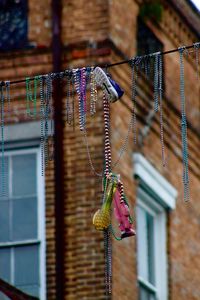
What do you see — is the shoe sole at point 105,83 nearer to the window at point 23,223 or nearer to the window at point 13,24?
the window at point 23,223

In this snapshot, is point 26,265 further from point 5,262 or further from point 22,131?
point 22,131

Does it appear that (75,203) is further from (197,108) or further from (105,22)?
(197,108)

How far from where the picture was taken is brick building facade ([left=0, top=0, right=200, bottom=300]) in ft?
81.1

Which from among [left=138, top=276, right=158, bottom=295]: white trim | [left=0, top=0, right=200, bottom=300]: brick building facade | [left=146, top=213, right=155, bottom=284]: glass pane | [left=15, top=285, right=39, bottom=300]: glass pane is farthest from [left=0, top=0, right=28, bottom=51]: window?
[left=138, top=276, right=158, bottom=295]: white trim

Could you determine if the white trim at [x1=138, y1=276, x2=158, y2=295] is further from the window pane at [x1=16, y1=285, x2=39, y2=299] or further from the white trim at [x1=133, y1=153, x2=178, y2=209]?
the window pane at [x1=16, y1=285, x2=39, y2=299]

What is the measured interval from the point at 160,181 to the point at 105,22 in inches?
92.1

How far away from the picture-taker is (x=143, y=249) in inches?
1044

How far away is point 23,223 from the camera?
25328 mm

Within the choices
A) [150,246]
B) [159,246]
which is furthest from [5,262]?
[159,246]

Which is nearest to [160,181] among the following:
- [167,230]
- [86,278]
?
[167,230]

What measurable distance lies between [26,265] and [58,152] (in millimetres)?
1445

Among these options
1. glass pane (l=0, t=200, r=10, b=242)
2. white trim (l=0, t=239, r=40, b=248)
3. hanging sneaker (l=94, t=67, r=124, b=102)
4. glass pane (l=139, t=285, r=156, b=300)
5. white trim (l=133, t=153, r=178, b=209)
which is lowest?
hanging sneaker (l=94, t=67, r=124, b=102)

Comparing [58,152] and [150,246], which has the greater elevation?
[58,152]

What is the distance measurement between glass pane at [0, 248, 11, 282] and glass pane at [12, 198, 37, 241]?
0.63 ft
